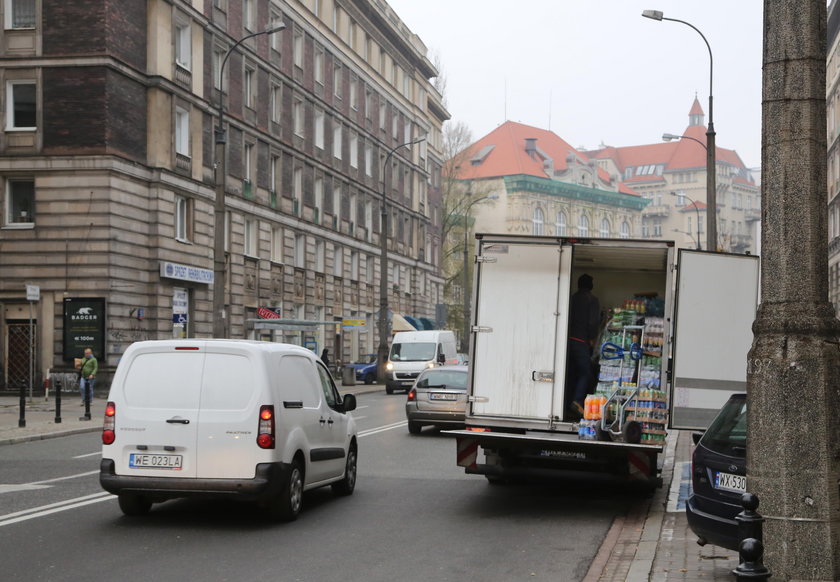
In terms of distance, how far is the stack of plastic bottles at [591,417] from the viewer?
40.5 ft

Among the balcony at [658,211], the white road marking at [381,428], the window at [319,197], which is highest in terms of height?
the balcony at [658,211]

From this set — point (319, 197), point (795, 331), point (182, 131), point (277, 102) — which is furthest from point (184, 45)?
point (795, 331)

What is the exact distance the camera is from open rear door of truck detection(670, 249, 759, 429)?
508 inches

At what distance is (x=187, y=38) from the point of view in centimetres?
4203

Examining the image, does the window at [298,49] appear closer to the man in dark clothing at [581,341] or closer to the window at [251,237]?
the window at [251,237]

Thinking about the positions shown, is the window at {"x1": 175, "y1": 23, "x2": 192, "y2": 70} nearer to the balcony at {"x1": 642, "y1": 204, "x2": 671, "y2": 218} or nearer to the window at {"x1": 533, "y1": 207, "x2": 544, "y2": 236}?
the window at {"x1": 533, "y1": 207, "x2": 544, "y2": 236}

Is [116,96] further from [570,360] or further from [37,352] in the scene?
[570,360]

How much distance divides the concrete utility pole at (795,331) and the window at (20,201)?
32.9 meters

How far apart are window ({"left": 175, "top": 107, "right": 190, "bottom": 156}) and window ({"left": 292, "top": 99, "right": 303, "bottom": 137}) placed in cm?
1264

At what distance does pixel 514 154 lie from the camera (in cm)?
13550

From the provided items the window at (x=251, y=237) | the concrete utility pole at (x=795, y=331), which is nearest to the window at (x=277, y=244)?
the window at (x=251, y=237)

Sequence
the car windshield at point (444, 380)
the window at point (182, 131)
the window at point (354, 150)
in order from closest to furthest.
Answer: the car windshield at point (444, 380)
the window at point (182, 131)
the window at point (354, 150)

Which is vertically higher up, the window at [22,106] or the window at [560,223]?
the window at [560,223]

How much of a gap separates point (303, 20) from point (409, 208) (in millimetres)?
22064
